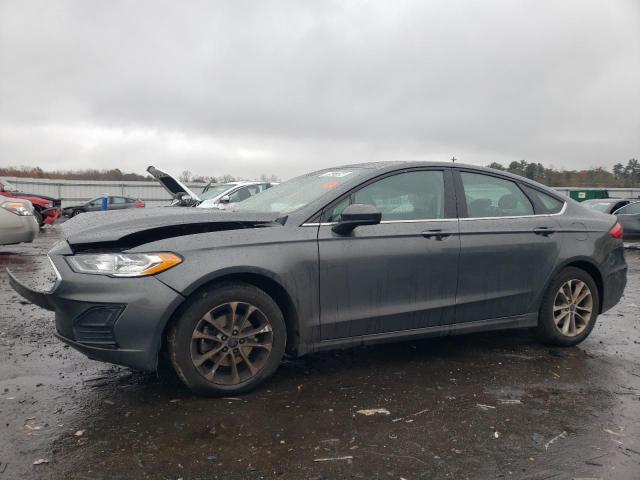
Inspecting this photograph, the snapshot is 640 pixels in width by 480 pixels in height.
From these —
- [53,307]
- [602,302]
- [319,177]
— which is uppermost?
[319,177]

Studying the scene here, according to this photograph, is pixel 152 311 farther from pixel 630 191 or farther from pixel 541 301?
pixel 630 191

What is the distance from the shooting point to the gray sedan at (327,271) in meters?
3.21

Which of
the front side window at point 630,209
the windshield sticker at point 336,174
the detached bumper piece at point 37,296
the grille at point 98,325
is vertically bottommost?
the grille at point 98,325

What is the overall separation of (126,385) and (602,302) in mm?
4133

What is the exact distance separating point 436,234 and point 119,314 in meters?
2.32

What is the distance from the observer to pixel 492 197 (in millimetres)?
4527

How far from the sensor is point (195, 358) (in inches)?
130

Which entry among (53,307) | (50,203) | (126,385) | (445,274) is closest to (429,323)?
(445,274)

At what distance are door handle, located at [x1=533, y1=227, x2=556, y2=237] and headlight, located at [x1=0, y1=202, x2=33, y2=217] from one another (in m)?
9.06

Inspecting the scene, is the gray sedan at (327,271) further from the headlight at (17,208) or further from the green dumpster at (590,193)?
the green dumpster at (590,193)

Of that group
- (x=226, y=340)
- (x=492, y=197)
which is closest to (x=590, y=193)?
(x=492, y=197)

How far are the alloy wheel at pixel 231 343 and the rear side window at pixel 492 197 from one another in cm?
199

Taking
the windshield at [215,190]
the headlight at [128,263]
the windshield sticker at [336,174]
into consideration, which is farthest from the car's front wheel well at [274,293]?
the windshield at [215,190]

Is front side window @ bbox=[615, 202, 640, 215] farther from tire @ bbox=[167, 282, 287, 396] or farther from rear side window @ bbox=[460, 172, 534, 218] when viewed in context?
tire @ bbox=[167, 282, 287, 396]
